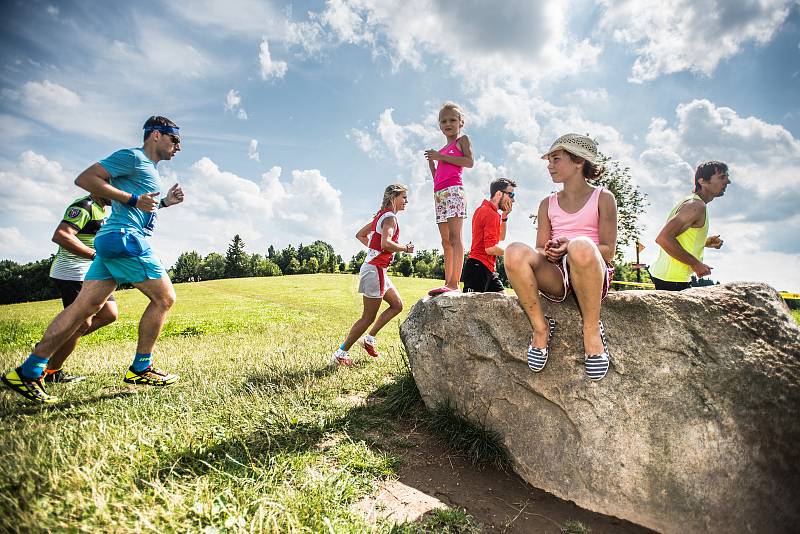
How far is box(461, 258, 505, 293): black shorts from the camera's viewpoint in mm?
6258

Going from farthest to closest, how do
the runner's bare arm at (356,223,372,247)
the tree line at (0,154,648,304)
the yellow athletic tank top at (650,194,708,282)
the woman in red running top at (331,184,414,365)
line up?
the tree line at (0,154,648,304), the runner's bare arm at (356,223,372,247), the woman in red running top at (331,184,414,365), the yellow athletic tank top at (650,194,708,282)

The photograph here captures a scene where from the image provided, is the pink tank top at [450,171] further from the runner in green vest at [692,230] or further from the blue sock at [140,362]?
the blue sock at [140,362]

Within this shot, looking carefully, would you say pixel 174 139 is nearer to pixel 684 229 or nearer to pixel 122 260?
pixel 122 260

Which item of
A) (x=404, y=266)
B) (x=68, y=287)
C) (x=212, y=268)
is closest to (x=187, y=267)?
(x=212, y=268)

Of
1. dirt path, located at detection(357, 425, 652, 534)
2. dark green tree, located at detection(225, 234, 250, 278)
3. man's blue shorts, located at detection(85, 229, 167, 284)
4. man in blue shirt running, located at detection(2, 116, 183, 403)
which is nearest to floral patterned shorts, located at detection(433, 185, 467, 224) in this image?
dirt path, located at detection(357, 425, 652, 534)

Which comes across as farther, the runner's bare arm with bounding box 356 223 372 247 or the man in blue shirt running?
the runner's bare arm with bounding box 356 223 372 247

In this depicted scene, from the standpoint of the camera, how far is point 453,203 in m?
6.16

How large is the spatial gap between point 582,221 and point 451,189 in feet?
8.17

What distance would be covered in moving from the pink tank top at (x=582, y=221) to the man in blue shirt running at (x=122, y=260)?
4657 mm

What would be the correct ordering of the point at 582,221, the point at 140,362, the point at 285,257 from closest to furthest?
the point at 582,221 < the point at 140,362 < the point at 285,257

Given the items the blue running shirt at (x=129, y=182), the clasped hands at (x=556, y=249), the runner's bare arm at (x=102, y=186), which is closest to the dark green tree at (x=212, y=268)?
the blue running shirt at (x=129, y=182)

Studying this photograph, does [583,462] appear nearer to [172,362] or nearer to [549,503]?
[549,503]

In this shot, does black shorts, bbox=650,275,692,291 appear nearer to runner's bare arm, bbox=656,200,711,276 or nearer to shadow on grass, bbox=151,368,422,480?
runner's bare arm, bbox=656,200,711,276

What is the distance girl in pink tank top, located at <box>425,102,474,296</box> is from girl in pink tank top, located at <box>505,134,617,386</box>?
186 centimetres
